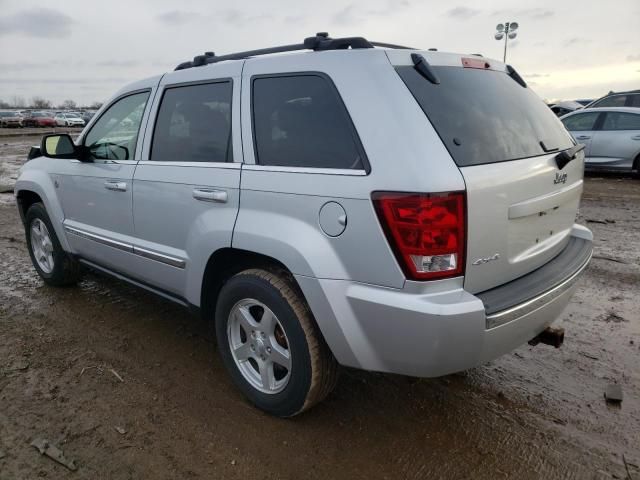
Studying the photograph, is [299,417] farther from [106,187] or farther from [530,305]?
[106,187]

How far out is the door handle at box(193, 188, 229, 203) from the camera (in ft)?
9.08

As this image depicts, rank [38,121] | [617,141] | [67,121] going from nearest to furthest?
[617,141], [38,121], [67,121]

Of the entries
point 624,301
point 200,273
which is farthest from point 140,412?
point 624,301

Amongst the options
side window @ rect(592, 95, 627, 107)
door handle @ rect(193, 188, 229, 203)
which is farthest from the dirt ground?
side window @ rect(592, 95, 627, 107)

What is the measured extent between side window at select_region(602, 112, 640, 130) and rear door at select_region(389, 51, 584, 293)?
9.19 meters

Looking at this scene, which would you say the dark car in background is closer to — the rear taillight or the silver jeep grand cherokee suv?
the silver jeep grand cherokee suv

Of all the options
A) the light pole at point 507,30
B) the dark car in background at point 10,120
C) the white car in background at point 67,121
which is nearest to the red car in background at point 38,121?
the dark car in background at point 10,120

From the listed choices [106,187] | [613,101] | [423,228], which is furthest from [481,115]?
[613,101]

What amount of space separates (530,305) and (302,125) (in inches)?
56.1

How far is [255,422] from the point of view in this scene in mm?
2766

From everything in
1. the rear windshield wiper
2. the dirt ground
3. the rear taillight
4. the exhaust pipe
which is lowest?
the dirt ground

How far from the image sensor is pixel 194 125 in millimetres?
3166

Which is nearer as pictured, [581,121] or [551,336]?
[551,336]

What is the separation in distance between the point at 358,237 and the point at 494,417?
4.66 ft
